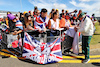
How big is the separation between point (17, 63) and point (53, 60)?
1454 millimetres

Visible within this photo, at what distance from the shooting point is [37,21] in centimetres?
417

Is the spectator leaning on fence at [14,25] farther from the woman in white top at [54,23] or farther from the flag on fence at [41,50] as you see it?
the woman in white top at [54,23]

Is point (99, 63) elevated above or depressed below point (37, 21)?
below

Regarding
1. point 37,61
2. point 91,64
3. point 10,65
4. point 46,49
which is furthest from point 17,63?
point 91,64

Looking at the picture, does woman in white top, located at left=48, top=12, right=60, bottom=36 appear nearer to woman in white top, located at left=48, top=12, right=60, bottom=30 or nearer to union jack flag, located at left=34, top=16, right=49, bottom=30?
woman in white top, located at left=48, top=12, right=60, bottom=30

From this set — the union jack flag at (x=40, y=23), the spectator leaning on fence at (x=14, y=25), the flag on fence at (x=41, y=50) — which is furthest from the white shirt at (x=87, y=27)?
the spectator leaning on fence at (x=14, y=25)

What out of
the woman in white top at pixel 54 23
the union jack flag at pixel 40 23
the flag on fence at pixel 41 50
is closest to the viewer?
the flag on fence at pixel 41 50

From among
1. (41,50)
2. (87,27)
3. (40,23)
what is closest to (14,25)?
(40,23)

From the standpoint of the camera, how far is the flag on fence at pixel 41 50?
11.3ft

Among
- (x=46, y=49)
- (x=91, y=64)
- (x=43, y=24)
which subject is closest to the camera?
(x=91, y=64)

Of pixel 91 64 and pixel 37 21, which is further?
pixel 37 21

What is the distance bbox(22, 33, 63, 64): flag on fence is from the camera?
344 cm

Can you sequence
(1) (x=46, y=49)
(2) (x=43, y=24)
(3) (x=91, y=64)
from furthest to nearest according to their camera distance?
(2) (x=43, y=24)
(1) (x=46, y=49)
(3) (x=91, y=64)

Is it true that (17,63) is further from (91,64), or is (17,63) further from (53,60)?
(91,64)
